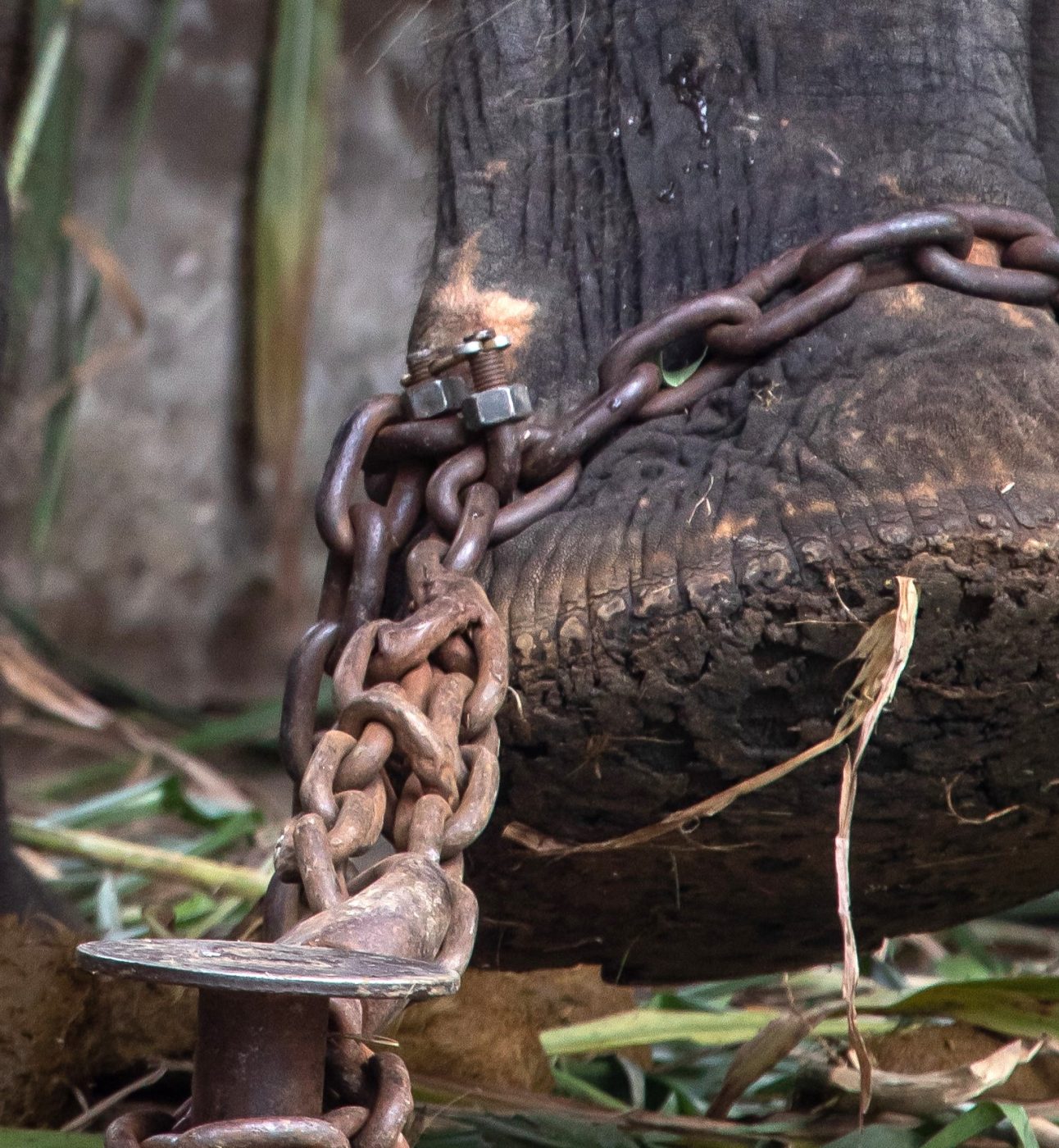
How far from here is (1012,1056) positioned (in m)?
0.95

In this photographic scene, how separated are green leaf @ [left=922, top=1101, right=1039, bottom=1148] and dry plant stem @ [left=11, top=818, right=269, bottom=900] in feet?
2.05

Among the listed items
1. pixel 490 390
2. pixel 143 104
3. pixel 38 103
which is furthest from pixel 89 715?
pixel 490 390

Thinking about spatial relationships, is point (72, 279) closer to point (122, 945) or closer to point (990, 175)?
point (990, 175)

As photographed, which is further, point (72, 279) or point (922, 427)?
point (72, 279)

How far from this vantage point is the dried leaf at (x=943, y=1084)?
0.94 m

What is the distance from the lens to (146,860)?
1469 millimetres

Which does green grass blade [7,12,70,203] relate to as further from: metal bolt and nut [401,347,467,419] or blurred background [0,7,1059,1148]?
metal bolt and nut [401,347,467,419]

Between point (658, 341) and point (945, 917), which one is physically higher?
point (658, 341)

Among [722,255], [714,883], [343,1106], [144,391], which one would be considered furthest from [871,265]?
[144,391]

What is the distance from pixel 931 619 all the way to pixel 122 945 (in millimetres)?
354

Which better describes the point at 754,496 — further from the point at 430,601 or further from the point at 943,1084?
the point at 943,1084

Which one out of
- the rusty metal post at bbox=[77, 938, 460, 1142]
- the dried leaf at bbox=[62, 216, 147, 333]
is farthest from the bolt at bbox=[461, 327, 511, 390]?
the dried leaf at bbox=[62, 216, 147, 333]

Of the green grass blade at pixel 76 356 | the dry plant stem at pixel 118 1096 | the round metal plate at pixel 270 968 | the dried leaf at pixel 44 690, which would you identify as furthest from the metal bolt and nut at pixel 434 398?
the green grass blade at pixel 76 356

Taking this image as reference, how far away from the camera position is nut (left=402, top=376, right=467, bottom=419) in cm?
74
